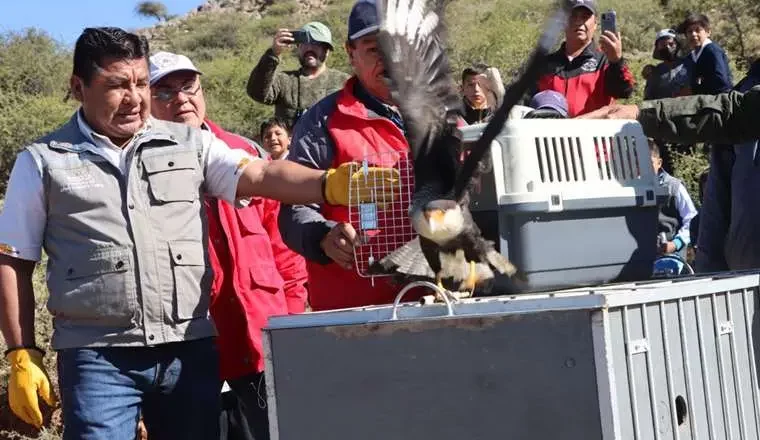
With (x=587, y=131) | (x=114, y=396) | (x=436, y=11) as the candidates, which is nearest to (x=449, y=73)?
(x=436, y=11)

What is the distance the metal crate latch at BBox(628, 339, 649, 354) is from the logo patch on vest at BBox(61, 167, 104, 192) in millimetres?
1799

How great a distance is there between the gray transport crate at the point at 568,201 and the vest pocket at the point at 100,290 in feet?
3.80

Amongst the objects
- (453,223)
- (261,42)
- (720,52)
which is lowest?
(453,223)

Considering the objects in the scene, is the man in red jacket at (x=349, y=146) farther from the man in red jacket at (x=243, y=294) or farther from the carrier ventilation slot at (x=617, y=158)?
the carrier ventilation slot at (x=617, y=158)

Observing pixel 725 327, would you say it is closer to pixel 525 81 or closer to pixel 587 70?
pixel 525 81

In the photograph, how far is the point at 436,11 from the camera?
3871mm

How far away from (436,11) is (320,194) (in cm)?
78

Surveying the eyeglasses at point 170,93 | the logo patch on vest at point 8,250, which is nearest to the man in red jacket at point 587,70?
the eyeglasses at point 170,93

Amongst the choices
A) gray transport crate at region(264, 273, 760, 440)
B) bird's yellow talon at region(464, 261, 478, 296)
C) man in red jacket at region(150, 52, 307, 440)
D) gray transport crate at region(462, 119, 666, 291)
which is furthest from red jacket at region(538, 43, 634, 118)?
gray transport crate at region(264, 273, 760, 440)

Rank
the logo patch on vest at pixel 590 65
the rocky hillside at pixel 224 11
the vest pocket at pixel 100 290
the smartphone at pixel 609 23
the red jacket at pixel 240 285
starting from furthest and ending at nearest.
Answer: the rocky hillside at pixel 224 11, the logo patch on vest at pixel 590 65, the smartphone at pixel 609 23, the red jacket at pixel 240 285, the vest pocket at pixel 100 290

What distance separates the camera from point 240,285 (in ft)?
13.6

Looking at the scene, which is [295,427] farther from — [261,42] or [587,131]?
[261,42]

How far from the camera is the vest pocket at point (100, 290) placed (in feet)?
11.5

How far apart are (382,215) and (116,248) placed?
0.91 meters
